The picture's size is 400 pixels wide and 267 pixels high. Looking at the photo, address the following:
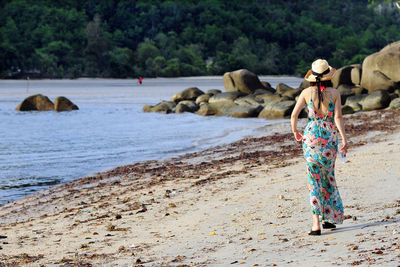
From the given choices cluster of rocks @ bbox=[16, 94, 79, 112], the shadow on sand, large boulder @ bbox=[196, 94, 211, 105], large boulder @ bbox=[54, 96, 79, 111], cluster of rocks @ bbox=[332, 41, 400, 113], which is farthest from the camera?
cluster of rocks @ bbox=[16, 94, 79, 112]

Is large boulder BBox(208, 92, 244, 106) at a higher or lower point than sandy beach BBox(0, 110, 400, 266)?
higher

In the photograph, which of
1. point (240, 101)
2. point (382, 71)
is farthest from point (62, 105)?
point (382, 71)

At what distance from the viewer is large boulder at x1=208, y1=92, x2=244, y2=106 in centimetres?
3167

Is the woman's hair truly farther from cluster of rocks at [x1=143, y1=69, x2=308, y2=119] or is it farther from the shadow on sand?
cluster of rocks at [x1=143, y1=69, x2=308, y2=119]

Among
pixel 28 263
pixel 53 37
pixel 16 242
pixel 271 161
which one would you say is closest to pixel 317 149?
pixel 28 263

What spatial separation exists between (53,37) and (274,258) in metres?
105

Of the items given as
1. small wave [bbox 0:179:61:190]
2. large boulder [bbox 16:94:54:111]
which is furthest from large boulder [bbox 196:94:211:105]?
small wave [bbox 0:179:61:190]

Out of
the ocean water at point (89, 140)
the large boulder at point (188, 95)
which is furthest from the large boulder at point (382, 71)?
the large boulder at point (188, 95)

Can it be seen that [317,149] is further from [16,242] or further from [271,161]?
[271,161]

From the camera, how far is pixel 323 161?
6062mm

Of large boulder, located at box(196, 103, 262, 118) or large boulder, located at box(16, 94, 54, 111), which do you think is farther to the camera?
large boulder, located at box(16, 94, 54, 111)

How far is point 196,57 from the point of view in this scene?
11119 cm

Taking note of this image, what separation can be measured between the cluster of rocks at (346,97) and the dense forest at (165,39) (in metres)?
67.3

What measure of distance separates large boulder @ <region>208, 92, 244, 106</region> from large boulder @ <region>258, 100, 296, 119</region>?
411 cm
